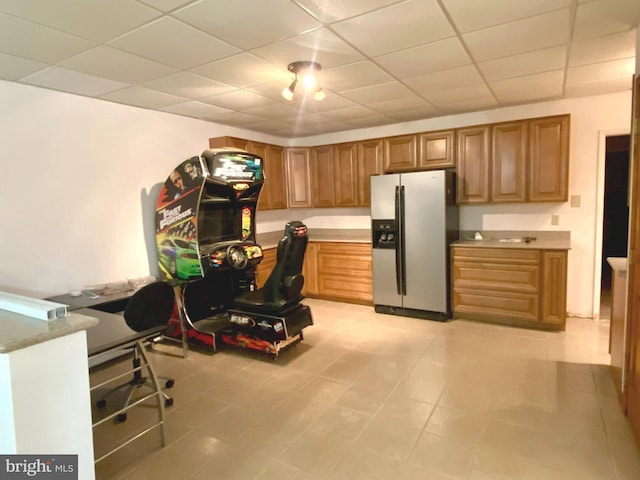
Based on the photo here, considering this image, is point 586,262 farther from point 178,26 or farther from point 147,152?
point 147,152

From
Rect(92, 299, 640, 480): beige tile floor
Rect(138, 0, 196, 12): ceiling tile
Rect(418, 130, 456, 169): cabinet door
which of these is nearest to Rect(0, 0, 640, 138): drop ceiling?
Rect(138, 0, 196, 12): ceiling tile

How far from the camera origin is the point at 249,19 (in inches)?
79.7

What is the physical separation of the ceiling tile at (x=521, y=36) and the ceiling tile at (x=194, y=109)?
8.13ft

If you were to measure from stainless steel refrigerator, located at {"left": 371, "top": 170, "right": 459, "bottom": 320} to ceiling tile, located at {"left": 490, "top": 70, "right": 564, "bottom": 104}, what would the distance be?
3.08 feet

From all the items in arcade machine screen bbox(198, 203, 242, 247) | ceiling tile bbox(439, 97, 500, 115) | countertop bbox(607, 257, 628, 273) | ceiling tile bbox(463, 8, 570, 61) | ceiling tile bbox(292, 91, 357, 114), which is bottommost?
countertop bbox(607, 257, 628, 273)

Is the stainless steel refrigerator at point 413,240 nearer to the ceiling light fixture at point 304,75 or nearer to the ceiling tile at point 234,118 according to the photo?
the ceiling tile at point 234,118

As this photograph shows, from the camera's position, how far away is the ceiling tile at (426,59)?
248cm

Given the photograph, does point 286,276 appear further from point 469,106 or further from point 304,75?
point 469,106

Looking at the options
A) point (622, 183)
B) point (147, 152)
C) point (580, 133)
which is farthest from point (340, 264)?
point (622, 183)

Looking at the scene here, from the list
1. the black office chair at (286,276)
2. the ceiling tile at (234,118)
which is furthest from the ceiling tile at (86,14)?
the ceiling tile at (234,118)

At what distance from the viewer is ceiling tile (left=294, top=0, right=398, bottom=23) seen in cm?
188

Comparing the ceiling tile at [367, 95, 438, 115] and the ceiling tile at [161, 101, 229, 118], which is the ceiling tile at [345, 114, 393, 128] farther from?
the ceiling tile at [161, 101, 229, 118]

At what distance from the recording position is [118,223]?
355cm

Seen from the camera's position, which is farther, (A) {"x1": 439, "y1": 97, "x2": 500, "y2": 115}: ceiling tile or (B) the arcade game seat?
(A) {"x1": 439, "y1": 97, "x2": 500, "y2": 115}: ceiling tile
